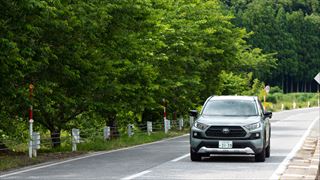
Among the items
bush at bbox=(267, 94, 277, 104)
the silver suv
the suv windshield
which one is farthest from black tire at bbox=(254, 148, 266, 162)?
bush at bbox=(267, 94, 277, 104)

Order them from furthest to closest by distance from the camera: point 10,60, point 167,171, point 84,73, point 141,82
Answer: point 141,82 → point 84,73 → point 10,60 → point 167,171

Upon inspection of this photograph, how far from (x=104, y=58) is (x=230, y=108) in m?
5.43

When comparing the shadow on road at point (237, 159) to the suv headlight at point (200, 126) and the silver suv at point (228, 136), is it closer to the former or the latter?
the silver suv at point (228, 136)

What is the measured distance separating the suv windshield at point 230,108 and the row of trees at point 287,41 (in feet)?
478

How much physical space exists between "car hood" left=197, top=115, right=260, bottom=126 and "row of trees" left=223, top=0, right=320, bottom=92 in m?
147

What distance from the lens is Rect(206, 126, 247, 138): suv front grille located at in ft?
63.6

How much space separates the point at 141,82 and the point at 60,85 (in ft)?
19.4

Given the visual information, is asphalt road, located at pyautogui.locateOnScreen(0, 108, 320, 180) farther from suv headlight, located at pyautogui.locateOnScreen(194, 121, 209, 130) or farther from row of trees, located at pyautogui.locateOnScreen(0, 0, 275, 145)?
row of trees, located at pyautogui.locateOnScreen(0, 0, 275, 145)

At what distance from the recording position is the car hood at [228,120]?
63.9 ft

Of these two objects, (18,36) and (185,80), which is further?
(185,80)

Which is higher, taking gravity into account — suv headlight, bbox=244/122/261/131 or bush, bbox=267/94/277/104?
bush, bbox=267/94/277/104

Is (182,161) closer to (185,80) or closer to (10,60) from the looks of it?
(10,60)

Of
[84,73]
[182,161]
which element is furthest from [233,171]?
[84,73]

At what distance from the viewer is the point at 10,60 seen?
728 inches
